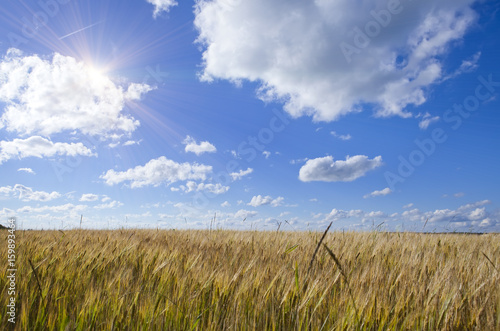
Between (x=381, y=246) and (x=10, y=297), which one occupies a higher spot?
(x=381, y=246)

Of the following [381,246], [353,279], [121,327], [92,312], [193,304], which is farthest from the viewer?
[381,246]

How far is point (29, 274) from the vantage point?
97.0 inches

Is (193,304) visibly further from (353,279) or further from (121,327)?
(353,279)

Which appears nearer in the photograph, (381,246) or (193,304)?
(193,304)

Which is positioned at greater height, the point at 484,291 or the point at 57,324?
the point at 484,291

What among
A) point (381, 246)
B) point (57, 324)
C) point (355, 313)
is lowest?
point (57, 324)

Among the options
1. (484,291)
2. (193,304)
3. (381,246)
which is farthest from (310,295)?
(381,246)

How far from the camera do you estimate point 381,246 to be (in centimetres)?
393

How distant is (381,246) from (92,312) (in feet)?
11.3

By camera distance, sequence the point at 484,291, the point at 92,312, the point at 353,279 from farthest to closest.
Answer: the point at 353,279 < the point at 484,291 < the point at 92,312

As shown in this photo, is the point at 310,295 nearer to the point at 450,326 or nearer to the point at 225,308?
the point at 225,308

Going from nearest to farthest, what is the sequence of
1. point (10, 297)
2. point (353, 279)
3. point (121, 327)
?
point (121, 327)
point (10, 297)
point (353, 279)

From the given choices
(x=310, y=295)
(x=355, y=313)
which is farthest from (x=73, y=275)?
(x=355, y=313)

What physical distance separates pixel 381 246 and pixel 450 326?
2.32 m
